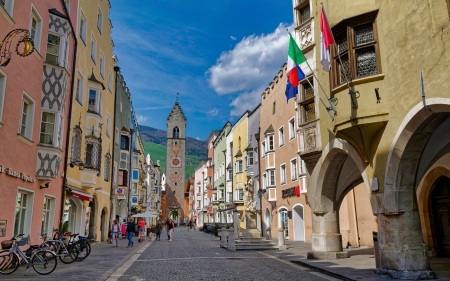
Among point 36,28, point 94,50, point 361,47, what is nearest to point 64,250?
point 36,28

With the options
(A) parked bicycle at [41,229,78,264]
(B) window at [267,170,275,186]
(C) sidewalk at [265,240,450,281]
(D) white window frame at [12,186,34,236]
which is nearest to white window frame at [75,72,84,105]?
(D) white window frame at [12,186,34,236]

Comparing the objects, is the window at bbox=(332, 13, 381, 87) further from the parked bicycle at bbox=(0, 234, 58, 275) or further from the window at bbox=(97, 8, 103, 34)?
the window at bbox=(97, 8, 103, 34)

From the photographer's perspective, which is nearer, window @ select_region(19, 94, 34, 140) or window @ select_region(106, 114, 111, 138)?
window @ select_region(19, 94, 34, 140)

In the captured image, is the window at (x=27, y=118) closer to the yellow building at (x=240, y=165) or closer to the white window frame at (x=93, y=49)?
the white window frame at (x=93, y=49)

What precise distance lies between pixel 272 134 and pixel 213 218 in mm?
39188

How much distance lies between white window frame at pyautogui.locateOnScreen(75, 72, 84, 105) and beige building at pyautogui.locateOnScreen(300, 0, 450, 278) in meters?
15.3

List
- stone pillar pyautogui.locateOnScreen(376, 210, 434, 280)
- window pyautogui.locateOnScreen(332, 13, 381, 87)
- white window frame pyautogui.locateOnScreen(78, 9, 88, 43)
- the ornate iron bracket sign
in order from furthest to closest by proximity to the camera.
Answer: white window frame pyautogui.locateOnScreen(78, 9, 88, 43)
window pyautogui.locateOnScreen(332, 13, 381, 87)
the ornate iron bracket sign
stone pillar pyautogui.locateOnScreen(376, 210, 434, 280)

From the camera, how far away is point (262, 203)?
128 ft

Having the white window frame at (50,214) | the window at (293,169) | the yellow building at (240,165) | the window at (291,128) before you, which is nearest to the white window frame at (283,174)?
the window at (293,169)

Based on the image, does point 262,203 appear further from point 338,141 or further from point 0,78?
point 0,78

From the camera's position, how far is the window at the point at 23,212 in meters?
14.3

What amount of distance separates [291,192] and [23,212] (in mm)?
19773

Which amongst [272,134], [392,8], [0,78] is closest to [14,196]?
[0,78]

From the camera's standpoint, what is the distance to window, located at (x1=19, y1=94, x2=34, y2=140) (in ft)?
48.0
